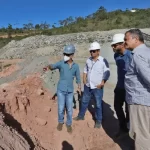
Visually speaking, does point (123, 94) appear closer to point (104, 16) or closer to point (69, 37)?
point (69, 37)

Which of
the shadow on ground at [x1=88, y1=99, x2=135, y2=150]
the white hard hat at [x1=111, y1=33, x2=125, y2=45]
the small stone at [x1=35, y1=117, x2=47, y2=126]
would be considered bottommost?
the shadow on ground at [x1=88, y1=99, x2=135, y2=150]

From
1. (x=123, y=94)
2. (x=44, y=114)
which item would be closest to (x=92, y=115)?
(x=44, y=114)

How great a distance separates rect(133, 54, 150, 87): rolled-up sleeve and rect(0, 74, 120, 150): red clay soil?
222 cm

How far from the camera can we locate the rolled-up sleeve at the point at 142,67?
3.63m

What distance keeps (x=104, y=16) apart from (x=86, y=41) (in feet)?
56.8

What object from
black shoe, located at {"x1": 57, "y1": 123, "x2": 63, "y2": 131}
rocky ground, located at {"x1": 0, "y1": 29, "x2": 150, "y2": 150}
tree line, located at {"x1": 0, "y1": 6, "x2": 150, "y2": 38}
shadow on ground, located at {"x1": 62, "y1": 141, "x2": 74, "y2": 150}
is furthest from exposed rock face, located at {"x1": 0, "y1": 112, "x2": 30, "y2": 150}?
tree line, located at {"x1": 0, "y1": 6, "x2": 150, "y2": 38}

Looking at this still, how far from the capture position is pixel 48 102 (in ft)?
24.1

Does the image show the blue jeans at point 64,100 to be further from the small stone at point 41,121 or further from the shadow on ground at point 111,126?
the shadow on ground at point 111,126

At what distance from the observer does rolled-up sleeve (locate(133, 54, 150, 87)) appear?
3.63m

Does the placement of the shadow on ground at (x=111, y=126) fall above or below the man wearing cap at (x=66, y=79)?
below

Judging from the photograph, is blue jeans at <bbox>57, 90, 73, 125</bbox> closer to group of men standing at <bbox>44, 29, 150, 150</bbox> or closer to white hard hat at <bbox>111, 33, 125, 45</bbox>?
group of men standing at <bbox>44, 29, 150, 150</bbox>

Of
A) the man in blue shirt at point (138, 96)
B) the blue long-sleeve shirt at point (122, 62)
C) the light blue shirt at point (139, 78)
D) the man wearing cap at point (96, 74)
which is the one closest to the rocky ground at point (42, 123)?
the man wearing cap at point (96, 74)

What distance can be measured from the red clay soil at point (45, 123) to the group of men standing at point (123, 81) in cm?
19

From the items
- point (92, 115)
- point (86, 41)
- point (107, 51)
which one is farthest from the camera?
point (86, 41)
